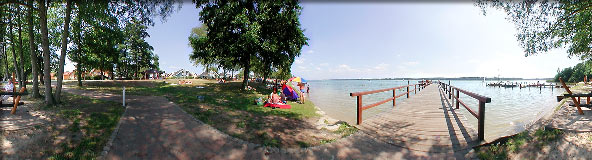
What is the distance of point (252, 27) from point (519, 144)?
558 inches

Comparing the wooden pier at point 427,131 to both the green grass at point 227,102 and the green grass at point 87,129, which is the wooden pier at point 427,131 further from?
the green grass at point 87,129

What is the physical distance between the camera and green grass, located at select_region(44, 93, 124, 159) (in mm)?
4297

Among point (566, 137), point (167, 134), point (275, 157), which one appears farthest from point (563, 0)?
point (167, 134)

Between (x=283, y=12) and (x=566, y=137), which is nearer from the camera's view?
(x=566, y=137)

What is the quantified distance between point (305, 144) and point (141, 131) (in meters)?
4.56

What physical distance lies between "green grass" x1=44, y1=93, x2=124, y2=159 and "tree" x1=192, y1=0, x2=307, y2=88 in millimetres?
9029

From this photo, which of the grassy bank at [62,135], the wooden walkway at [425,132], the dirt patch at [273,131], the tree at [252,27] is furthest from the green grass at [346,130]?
the tree at [252,27]

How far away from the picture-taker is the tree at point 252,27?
15.3m

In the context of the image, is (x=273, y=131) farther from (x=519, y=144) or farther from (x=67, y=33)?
(x=67, y=33)

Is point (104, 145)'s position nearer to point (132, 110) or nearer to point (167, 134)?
point (167, 134)

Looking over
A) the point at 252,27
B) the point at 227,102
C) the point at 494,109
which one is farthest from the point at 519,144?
the point at 252,27

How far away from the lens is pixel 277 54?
59.5ft

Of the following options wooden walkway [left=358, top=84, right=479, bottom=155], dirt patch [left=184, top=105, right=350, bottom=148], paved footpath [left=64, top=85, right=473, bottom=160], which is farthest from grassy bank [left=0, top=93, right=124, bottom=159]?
wooden walkway [left=358, top=84, right=479, bottom=155]

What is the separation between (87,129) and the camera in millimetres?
5535
